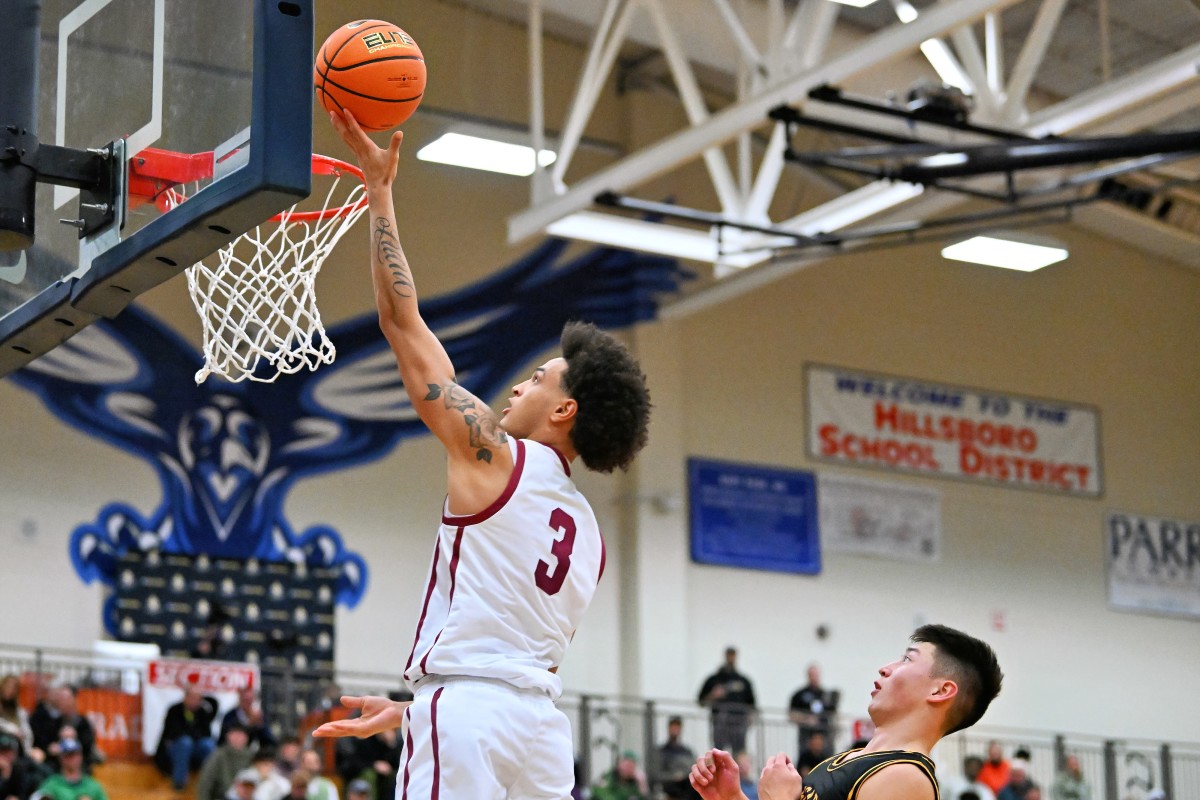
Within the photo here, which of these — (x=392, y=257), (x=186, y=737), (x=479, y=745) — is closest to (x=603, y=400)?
(x=392, y=257)

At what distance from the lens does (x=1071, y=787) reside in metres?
21.7

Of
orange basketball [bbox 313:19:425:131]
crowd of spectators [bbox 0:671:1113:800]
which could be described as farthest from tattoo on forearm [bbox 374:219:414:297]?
crowd of spectators [bbox 0:671:1113:800]

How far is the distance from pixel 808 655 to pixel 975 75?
1014 centimetres

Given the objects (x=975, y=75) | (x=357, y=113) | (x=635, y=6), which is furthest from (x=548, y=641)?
(x=635, y=6)

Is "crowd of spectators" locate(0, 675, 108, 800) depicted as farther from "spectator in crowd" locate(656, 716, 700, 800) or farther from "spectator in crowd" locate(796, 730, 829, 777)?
"spectator in crowd" locate(796, 730, 829, 777)

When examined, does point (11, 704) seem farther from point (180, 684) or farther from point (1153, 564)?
point (1153, 564)

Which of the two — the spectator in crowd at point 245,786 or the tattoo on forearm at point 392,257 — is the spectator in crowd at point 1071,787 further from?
the tattoo on forearm at point 392,257

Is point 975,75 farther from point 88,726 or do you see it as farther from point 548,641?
point 548,641

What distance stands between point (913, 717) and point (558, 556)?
1.19m

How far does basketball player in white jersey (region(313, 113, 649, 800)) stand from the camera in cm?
429

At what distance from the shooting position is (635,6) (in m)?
16.9

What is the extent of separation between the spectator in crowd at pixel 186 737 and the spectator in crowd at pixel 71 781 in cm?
196

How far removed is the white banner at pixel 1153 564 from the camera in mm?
26312

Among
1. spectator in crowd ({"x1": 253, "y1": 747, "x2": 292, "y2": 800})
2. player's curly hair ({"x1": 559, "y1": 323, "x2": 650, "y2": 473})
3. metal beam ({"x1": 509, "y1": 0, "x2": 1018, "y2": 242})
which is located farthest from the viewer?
spectator in crowd ({"x1": 253, "y1": 747, "x2": 292, "y2": 800})
